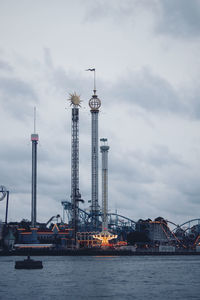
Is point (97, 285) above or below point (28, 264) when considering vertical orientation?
below

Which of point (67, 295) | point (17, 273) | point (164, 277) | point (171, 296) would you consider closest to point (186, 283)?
point (164, 277)

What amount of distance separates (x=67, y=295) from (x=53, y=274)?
42.6 m

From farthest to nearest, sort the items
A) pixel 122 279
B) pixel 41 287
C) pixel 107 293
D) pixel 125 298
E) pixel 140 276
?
pixel 140 276 → pixel 122 279 → pixel 41 287 → pixel 107 293 → pixel 125 298

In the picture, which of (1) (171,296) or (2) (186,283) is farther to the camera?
(2) (186,283)

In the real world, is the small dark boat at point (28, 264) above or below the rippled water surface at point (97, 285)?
above

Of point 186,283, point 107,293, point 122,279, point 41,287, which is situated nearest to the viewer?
point 107,293

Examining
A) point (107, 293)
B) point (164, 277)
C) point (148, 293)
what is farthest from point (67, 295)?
point (164, 277)

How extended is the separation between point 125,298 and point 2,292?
21.7 meters

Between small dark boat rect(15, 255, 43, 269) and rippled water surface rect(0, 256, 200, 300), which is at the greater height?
small dark boat rect(15, 255, 43, 269)

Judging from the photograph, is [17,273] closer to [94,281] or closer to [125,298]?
[94,281]

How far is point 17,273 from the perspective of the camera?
5453 inches

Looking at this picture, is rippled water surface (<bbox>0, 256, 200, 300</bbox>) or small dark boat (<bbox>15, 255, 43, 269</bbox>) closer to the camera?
rippled water surface (<bbox>0, 256, 200, 300</bbox>)

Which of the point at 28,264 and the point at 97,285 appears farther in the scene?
the point at 28,264

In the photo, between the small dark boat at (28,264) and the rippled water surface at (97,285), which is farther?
the small dark boat at (28,264)
